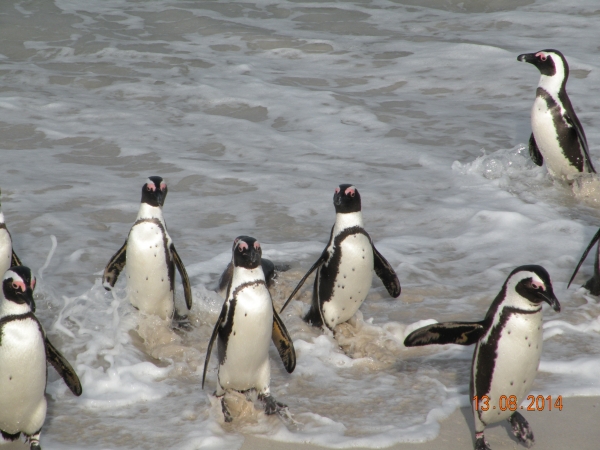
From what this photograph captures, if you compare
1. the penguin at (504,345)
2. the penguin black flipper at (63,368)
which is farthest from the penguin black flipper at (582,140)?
the penguin black flipper at (63,368)

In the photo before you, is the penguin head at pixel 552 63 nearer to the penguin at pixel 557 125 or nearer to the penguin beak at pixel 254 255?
the penguin at pixel 557 125

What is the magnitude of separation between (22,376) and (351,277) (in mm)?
1776

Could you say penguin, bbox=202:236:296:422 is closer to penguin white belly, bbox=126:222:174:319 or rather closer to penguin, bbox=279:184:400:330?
penguin, bbox=279:184:400:330

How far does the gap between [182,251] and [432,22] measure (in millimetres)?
9112

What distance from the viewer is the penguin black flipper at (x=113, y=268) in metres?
4.02

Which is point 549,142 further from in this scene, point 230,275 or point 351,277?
point 230,275

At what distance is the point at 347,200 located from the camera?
12.5ft

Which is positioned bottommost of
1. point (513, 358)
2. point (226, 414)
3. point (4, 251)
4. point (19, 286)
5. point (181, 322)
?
point (181, 322)

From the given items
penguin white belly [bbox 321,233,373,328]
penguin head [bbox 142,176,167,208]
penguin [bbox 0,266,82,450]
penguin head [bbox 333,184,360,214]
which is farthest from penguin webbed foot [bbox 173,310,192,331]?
penguin [bbox 0,266,82,450]

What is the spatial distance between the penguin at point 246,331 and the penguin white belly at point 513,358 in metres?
0.91

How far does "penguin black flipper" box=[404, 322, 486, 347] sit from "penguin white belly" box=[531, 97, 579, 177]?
12.3 ft

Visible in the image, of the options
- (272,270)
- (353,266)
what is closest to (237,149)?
(272,270)

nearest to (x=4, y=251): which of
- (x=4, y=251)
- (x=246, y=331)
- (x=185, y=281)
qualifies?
(x=4, y=251)

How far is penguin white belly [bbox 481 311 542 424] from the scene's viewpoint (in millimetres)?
2771
